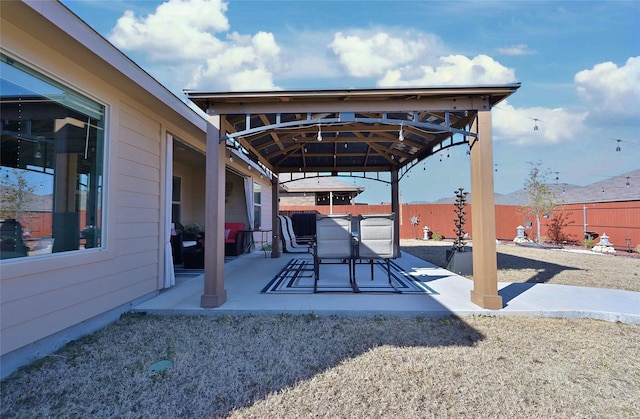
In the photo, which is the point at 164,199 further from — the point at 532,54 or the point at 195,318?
the point at 532,54

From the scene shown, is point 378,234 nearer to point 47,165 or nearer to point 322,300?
point 322,300

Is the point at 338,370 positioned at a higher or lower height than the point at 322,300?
lower

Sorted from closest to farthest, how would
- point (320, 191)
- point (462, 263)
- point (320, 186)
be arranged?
point (462, 263)
point (320, 186)
point (320, 191)

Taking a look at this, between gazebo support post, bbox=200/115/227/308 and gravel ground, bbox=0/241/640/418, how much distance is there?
0.38 meters

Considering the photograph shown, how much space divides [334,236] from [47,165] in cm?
317

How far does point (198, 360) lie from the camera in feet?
7.93

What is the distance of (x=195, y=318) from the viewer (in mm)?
3375

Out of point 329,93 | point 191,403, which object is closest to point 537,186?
point 329,93

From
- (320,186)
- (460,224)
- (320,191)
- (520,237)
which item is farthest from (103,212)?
(520,237)

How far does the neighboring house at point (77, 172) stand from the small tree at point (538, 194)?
48.2ft

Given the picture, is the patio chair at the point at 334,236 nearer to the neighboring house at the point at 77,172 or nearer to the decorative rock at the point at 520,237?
the neighboring house at the point at 77,172

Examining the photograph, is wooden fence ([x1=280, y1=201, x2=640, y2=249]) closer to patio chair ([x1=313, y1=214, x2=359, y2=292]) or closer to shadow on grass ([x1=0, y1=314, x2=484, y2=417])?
patio chair ([x1=313, y1=214, x2=359, y2=292])

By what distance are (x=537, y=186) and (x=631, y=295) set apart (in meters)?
11.3

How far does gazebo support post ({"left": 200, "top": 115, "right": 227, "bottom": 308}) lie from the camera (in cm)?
362
